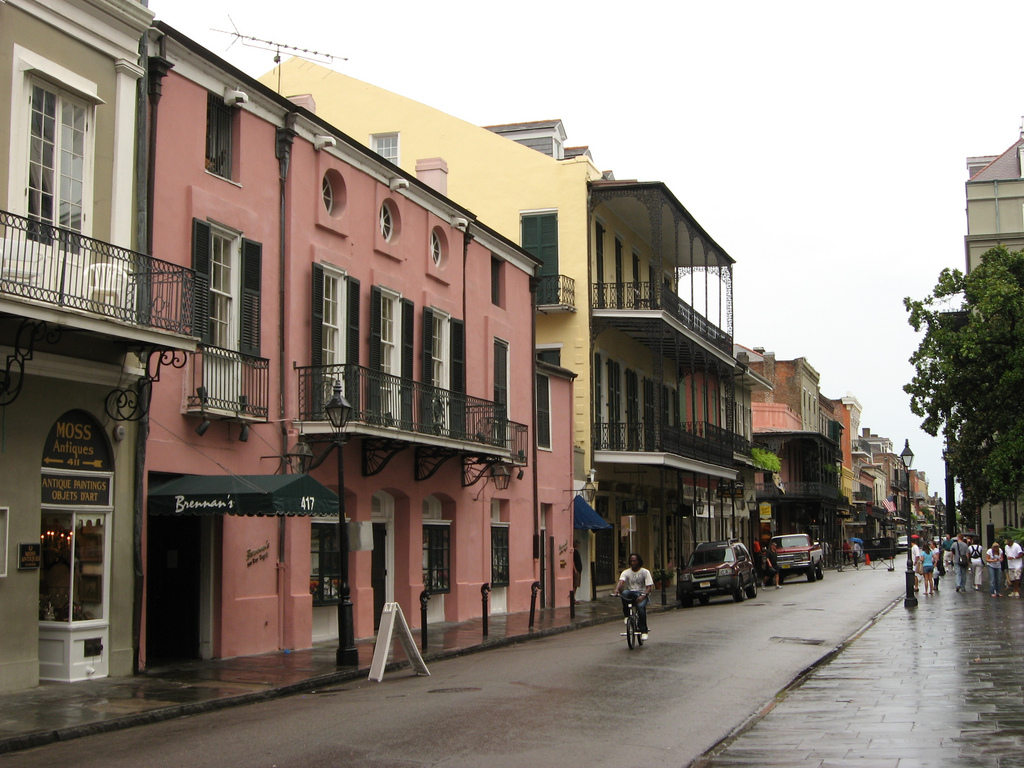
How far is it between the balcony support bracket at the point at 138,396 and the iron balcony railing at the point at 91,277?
639 mm

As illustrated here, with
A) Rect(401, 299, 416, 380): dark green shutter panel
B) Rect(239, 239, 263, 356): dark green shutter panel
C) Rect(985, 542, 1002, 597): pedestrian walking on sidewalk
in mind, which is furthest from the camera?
Rect(985, 542, 1002, 597): pedestrian walking on sidewalk

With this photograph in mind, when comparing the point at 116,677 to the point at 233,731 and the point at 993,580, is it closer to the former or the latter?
the point at 233,731

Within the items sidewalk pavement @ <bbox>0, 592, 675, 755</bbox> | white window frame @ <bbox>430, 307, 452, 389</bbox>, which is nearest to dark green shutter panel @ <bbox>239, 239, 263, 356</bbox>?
sidewalk pavement @ <bbox>0, 592, 675, 755</bbox>

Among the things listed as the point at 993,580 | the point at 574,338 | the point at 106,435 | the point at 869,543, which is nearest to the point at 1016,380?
the point at 993,580

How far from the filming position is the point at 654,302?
3422 cm

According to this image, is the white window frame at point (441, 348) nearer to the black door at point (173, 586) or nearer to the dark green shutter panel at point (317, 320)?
the dark green shutter panel at point (317, 320)

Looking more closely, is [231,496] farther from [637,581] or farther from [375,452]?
[637,581]

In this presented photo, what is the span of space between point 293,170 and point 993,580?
23452 mm

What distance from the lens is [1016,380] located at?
31.5 m

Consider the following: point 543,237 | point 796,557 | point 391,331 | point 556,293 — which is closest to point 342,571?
point 391,331

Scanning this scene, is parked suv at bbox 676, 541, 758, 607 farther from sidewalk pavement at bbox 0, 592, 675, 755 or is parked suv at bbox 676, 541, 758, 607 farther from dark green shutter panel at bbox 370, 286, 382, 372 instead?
dark green shutter panel at bbox 370, 286, 382, 372

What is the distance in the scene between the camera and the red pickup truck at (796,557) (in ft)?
142

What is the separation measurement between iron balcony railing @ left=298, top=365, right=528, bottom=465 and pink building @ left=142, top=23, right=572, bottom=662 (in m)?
0.05

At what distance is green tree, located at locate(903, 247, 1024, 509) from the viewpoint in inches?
1241
